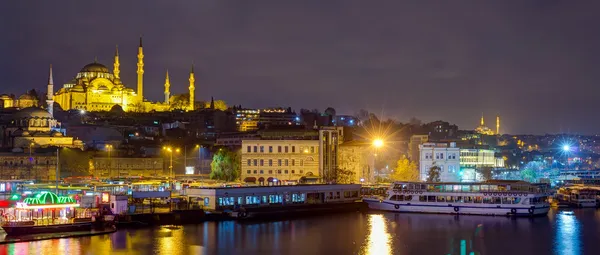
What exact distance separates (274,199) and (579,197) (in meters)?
20.0

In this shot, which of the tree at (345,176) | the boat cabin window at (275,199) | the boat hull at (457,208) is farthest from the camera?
the tree at (345,176)

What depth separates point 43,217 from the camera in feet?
97.3

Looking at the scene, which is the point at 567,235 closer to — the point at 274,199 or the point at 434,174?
the point at 274,199

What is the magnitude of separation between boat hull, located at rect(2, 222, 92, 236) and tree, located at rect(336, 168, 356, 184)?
21.8 metres

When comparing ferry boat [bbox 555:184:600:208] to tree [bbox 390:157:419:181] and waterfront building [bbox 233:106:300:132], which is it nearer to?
tree [bbox 390:157:419:181]

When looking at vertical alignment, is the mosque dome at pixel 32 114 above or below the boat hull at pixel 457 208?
above

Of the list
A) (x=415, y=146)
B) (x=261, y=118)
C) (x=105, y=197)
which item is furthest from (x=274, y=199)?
(x=261, y=118)

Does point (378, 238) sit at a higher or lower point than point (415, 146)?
lower

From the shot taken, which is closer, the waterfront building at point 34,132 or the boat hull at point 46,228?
the boat hull at point 46,228

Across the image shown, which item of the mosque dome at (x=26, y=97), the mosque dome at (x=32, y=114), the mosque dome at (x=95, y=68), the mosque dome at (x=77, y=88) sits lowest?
the mosque dome at (x=32, y=114)

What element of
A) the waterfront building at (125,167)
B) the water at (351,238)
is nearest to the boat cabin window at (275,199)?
the water at (351,238)

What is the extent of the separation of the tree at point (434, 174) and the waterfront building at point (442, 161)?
0.83 m

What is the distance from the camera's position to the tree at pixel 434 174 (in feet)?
171

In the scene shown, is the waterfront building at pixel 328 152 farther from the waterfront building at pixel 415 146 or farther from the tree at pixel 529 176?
the tree at pixel 529 176
